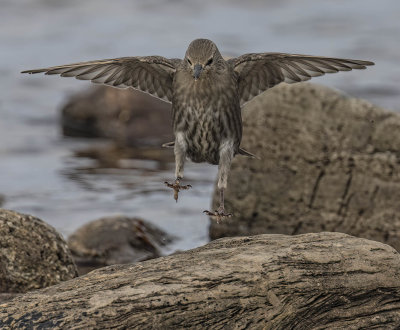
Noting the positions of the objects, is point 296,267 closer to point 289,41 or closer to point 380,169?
point 380,169

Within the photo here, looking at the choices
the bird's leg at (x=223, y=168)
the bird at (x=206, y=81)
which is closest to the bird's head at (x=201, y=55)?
the bird at (x=206, y=81)

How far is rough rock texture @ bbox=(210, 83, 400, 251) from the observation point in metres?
10.1

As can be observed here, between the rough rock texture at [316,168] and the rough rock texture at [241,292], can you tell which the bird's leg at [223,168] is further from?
the rough rock texture at [316,168]

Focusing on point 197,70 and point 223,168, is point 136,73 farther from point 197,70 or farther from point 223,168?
point 223,168

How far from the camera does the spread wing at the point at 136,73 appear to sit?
26.7 feet

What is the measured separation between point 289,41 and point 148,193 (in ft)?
31.7

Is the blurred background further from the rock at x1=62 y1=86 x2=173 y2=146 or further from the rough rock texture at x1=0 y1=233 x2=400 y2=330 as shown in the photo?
the rough rock texture at x1=0 y1=233 x2=400 y2=330

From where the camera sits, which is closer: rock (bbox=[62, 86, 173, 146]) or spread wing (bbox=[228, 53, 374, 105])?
spread wing (bbox=[228, 53, 374, 105])

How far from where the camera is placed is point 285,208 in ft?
34.4

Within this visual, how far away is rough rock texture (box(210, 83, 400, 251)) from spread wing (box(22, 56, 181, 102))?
227cm

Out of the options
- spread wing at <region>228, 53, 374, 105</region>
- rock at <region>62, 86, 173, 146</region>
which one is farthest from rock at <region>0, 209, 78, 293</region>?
rock at <region>62, 86, 173, 146</region>

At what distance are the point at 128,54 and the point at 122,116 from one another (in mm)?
4386

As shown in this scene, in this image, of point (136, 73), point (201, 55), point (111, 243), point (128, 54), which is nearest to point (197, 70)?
point (201, 55)

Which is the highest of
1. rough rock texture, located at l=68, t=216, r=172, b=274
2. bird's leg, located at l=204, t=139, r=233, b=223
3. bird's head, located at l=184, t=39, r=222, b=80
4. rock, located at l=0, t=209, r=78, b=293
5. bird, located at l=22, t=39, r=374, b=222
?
bird's head, located at l=184, t=39, r=222, b=80
